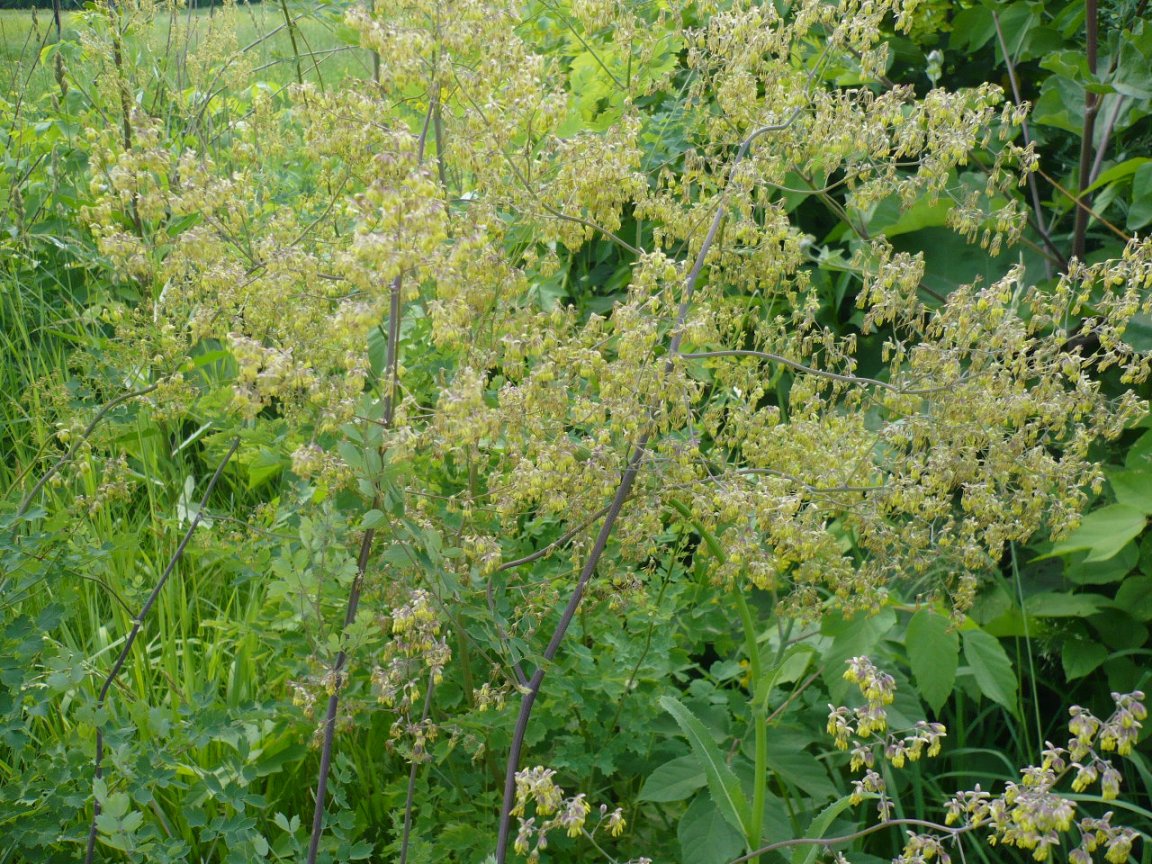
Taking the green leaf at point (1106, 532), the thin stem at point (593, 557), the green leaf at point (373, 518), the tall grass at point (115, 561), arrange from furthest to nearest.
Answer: the green leaf at point (1106, 532)
the tall grass at point (115, 561)
the thin stem at point (593, 557)
the green leaf at point (373, 518)

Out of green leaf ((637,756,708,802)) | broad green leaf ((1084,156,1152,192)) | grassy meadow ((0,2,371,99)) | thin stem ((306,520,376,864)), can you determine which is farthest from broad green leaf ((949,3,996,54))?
thin stem ((306,520,376,864))

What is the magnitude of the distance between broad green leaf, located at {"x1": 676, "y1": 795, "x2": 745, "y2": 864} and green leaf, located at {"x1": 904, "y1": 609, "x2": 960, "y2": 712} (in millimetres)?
482

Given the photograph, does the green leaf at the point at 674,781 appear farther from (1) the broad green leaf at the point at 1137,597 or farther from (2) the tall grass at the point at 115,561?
(1) the broad green leaf at the point at 1137,597

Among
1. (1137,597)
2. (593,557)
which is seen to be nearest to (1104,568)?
(1137,597)

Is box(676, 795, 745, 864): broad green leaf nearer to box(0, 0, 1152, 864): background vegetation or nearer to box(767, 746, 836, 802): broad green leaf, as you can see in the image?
box(0, 0, 1152, 864): background vegetation

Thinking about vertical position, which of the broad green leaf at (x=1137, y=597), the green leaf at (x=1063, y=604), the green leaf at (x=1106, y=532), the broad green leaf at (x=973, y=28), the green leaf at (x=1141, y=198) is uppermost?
the broad green leaf at (x=973, y=28)

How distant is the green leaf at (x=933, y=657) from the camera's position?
227 centimetres

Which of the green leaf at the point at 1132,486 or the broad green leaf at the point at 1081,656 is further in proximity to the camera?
the broad green leaf at the point at 1081,656

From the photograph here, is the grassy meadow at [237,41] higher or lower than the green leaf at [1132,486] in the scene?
higher

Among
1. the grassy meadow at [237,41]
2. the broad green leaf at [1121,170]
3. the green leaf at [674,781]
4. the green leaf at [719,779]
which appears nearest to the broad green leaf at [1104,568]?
the broad green leaf at [1121,170]

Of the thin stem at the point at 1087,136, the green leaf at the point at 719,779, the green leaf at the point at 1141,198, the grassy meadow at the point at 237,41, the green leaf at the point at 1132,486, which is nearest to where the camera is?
the green leaf at the point at 719,779

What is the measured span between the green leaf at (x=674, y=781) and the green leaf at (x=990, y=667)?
61 cm

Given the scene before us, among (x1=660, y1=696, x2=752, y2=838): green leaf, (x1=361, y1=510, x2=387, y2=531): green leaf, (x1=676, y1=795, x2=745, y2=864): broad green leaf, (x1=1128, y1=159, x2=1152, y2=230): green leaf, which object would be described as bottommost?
(x1=676, y1=795, x2=745, y2=864): broad green leaf

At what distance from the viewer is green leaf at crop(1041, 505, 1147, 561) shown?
2.48m
